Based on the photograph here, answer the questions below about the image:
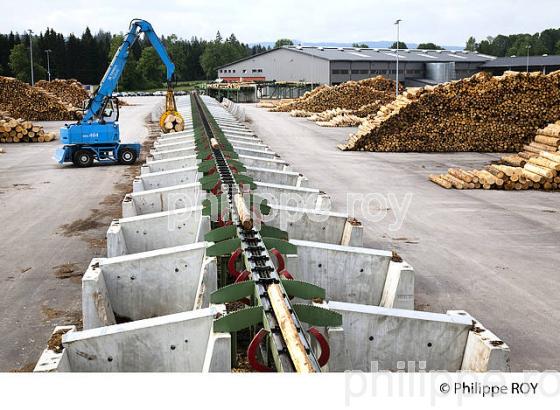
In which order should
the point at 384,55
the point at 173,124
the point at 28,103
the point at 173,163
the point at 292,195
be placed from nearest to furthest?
the point at 292,195 → the point at 173,163 → the point at 173,124 → the point at 28,103 → the point at 384,55

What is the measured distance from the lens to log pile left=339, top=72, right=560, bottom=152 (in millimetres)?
23547

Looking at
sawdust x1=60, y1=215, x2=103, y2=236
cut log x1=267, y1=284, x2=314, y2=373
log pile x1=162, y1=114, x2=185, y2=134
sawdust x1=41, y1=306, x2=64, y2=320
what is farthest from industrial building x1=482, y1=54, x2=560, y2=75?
cut log x1=267, y1=284, x2=314, y2=373

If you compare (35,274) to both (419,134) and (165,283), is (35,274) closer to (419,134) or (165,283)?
(165,283)

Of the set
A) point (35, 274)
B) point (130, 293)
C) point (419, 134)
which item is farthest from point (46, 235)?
point (419, 134)

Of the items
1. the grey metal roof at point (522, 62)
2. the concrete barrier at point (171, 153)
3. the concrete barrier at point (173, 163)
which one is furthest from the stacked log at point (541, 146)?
the grey metal roof at point (522, 62)

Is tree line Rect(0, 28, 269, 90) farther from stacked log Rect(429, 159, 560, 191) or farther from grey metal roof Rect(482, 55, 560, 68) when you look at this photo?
stacked log Rect(429, 159, 560, 191)

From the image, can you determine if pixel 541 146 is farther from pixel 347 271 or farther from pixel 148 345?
pixel 148 345

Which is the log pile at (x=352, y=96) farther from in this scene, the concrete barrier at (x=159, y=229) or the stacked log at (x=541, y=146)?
the concrete barrier at (x=159, y=229)

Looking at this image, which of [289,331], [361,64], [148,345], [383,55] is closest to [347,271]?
[148,345]

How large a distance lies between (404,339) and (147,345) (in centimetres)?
195

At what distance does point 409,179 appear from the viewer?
57.7 ft

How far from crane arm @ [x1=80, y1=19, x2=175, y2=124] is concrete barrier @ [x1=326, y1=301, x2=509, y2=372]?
16.2m

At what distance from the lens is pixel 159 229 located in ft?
26.4

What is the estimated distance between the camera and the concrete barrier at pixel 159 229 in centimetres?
785
